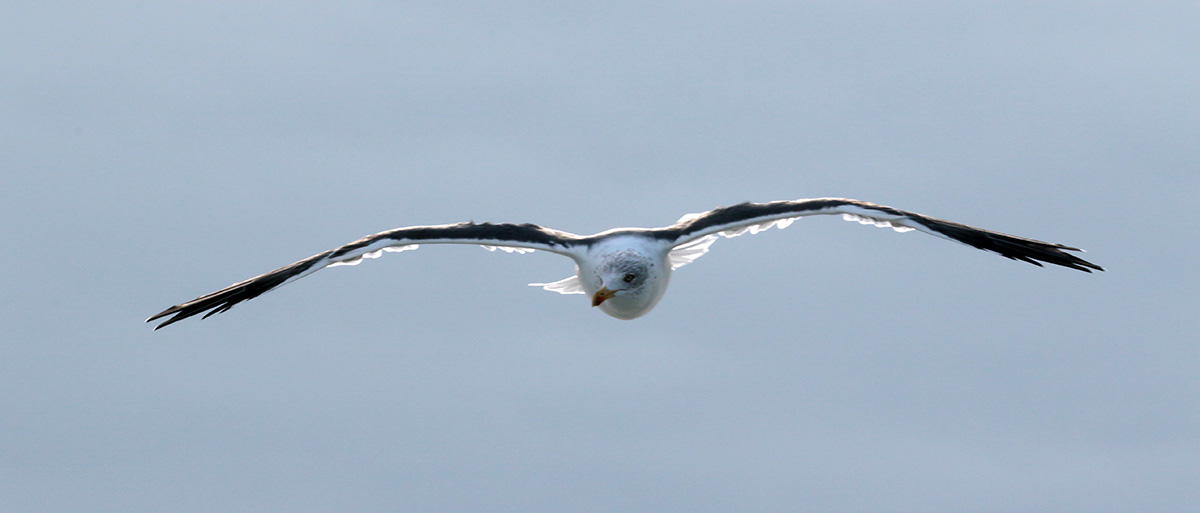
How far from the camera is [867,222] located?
20.4m

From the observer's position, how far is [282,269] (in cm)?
2023

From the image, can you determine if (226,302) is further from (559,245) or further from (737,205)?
(737,205)

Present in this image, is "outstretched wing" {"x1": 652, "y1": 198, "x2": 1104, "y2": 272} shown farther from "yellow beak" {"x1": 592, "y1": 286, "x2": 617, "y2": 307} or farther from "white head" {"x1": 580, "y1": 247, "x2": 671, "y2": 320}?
"yellow beak" {"x1": 592, "y1": 286, "x2": 617, "y2": 307}

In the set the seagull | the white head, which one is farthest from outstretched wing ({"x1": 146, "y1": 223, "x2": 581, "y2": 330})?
the white head

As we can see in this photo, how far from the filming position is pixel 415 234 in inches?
800

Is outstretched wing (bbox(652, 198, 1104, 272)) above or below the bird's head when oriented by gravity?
above

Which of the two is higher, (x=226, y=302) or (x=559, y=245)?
(x=559, y=245)

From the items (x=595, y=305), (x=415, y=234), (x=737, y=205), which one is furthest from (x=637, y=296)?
(x=415, y=234)

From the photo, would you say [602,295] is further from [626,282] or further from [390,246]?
[390,246]

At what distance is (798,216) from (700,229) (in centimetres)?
145

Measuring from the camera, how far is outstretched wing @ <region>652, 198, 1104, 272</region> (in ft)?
65.9

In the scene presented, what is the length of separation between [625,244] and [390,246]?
134 inches

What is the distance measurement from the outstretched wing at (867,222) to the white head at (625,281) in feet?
1.97

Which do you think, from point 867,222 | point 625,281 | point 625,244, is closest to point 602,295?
point 625,281
